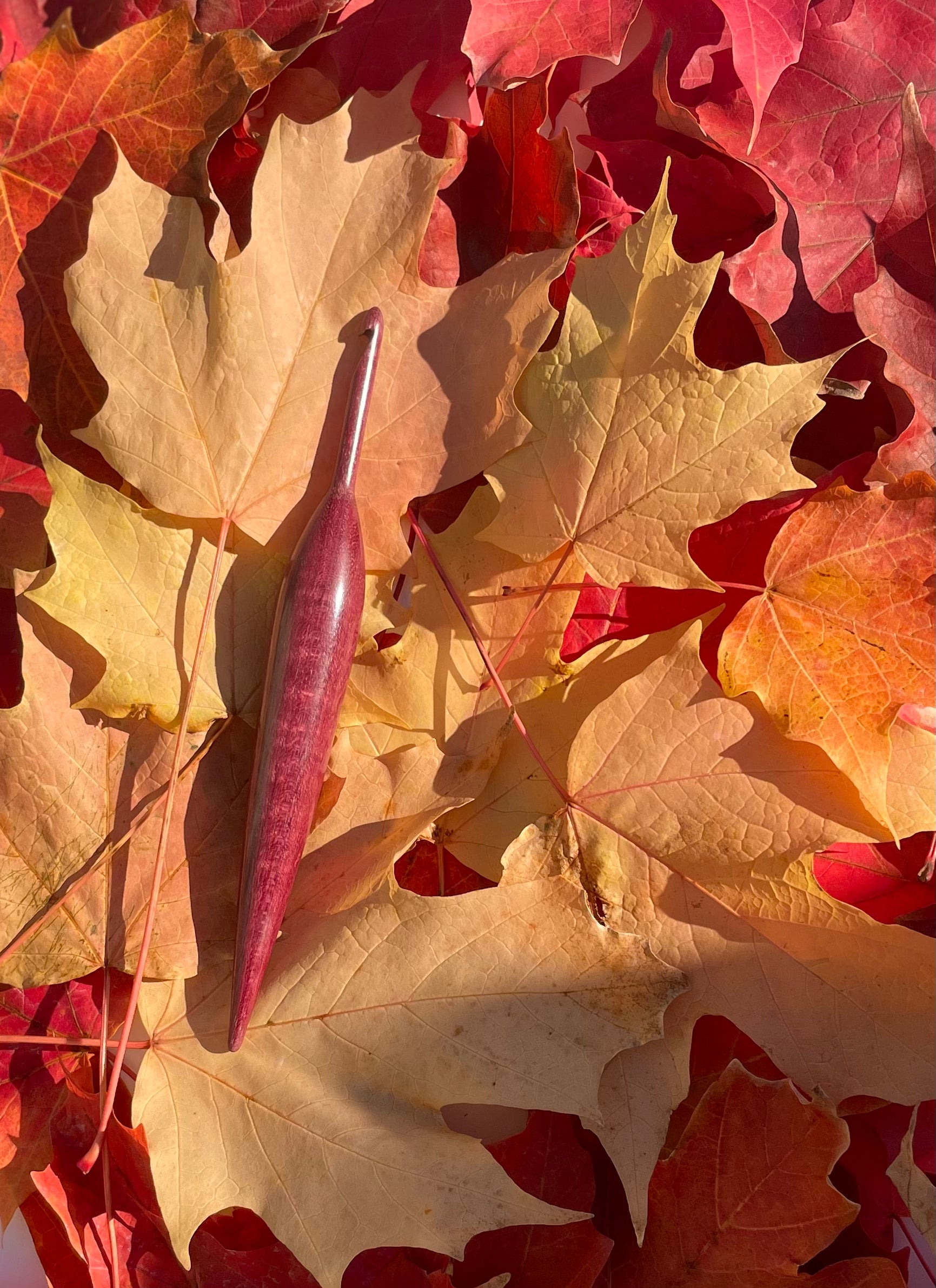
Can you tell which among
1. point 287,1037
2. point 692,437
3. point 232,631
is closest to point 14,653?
point 232,631

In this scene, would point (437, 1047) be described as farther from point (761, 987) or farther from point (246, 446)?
point (246, 446)

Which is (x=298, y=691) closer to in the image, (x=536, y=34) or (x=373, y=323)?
(x=373, y=323)

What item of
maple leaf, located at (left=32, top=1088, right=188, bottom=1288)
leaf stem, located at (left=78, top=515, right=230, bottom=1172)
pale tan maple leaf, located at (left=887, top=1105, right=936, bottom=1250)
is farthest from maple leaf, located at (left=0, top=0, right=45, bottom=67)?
pale tan maple leaf, located at (left=887, top=1105, right=936, bottom=1250)

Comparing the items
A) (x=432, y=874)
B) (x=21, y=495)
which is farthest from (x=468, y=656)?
(x=21, y=495)

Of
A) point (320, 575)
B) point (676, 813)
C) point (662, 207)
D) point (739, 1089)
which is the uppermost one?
point (662, 207)

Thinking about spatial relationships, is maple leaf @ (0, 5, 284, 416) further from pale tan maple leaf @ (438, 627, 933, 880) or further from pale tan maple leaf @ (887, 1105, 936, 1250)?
pale tan maple leaf @ (887, 1105, 936, 1250)
